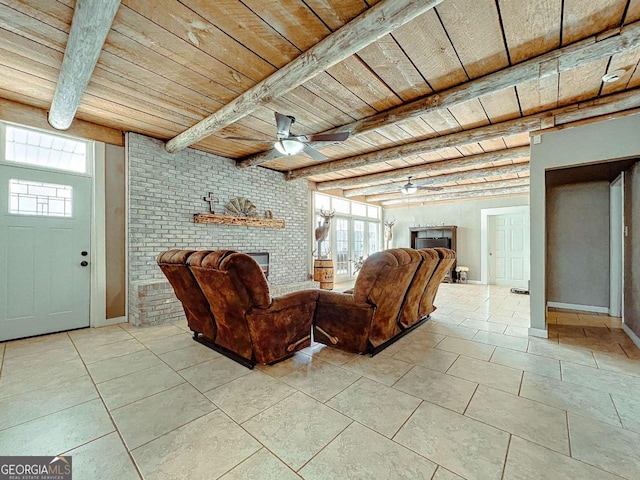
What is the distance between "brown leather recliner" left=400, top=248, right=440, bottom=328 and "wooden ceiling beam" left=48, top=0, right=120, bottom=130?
3.16 metres

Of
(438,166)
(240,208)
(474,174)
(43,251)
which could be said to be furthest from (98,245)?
(474,174)

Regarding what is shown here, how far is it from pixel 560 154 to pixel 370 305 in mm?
2834

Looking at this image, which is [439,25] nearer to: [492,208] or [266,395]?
[266,395]

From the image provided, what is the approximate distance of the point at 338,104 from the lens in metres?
3.05

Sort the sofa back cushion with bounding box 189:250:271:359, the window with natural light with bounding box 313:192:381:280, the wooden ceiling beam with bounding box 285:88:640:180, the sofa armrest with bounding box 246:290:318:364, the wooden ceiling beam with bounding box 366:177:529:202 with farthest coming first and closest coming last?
the window with natural light with bounding box 313:192:381:280 < the wooden ceiling beam with bounding box 366:177:529:202 < the wooden ceiling beam with bounding box 285:88:640:180 < the sofa armrest with bounding box 246:290:318:364 < the sofa back cushion with bounding box 189:250:271:359

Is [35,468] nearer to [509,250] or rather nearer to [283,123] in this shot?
[283,123]

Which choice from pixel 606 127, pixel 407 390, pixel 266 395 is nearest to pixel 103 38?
pixel 266 395

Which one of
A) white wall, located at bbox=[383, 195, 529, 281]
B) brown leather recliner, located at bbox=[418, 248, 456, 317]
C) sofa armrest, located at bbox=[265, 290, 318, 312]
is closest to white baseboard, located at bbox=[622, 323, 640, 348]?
brown leather recliner, located at bbox=[418, 248, 456, 317]

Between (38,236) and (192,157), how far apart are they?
7.29ft

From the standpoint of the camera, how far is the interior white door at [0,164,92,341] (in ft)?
10.3

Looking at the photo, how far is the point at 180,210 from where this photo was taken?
14.3 ft

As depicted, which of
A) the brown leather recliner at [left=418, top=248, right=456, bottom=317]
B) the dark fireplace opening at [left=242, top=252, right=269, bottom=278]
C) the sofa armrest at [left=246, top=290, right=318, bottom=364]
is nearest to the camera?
the sofa armrest at [left=246, top=290, right=318, bottom=364]

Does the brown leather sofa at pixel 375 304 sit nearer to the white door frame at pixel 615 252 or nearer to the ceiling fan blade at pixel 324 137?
the ceiling fan blade at pixel 324 137

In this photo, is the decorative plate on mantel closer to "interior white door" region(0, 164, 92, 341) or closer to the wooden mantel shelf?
the wooden mantel shelf
